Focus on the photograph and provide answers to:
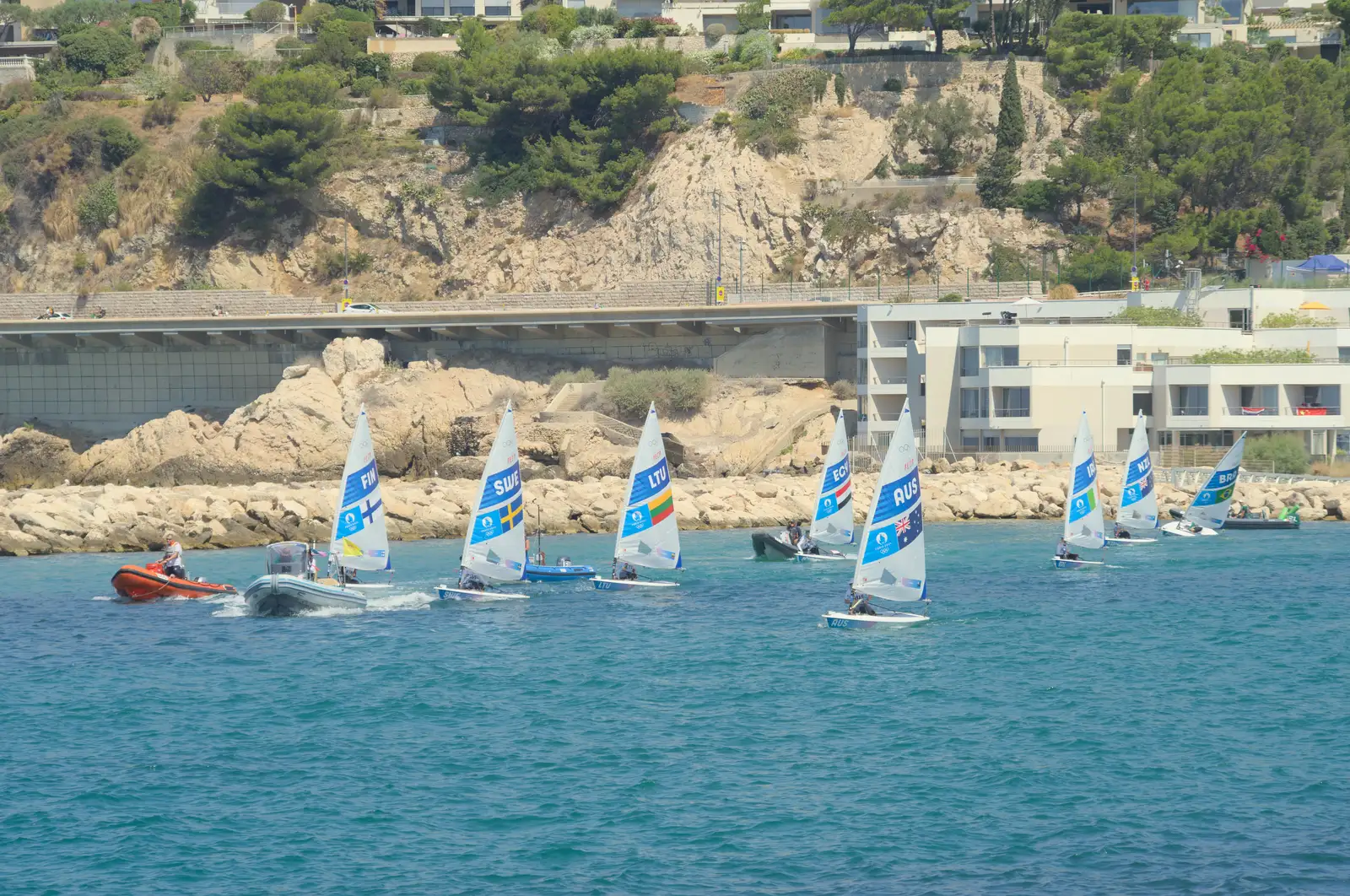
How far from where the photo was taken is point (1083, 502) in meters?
48.2

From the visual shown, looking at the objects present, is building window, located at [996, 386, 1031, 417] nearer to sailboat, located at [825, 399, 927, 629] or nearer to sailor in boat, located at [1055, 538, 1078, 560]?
sailor in boat, located at [1055, 538, 1078, 560]

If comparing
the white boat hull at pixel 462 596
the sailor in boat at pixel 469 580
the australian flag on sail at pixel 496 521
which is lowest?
the white boat hull at pixel 462 596

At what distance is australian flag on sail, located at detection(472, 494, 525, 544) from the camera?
40.6 m

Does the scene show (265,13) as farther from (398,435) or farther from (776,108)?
(398,435)

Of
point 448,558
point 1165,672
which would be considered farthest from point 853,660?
point 448,558

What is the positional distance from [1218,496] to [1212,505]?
34 centimetres

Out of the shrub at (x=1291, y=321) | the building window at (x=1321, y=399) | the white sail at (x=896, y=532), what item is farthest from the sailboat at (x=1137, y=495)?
the shrub at (x=1291, y=321)

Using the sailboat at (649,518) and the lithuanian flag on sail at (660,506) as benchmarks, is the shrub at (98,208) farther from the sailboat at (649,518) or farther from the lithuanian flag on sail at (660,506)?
the lithuanian flag on sail at (660,506)

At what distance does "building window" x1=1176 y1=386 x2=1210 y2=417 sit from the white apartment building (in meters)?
0.04

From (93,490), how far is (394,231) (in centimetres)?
3454

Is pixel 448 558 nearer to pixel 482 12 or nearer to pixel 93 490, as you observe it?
pixel 93 490

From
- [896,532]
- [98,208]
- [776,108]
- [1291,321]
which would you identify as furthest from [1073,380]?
[98,208]

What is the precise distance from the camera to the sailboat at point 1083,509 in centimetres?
4694

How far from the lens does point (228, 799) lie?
24.1m
